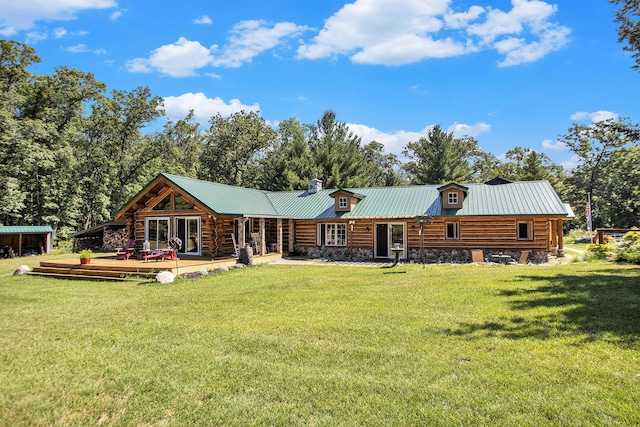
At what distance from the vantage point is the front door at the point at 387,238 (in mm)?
21250

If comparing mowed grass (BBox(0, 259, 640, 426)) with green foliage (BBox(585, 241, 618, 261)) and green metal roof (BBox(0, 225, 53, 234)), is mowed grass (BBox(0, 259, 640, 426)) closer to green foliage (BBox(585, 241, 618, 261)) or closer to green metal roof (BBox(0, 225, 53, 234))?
green foliage (BBox(585, 241, 618, 261))

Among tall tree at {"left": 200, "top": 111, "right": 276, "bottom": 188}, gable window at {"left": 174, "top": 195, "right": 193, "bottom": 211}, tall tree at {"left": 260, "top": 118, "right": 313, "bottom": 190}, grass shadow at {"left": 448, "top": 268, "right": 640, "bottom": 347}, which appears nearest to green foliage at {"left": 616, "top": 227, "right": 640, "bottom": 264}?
grass shadow at {"left": 448, "top": 268, "right": 640, "bottom": 347}

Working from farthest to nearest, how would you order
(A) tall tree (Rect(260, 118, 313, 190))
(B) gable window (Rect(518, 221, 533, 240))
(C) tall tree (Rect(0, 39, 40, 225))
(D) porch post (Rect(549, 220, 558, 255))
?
(A) tall tree (Rect(260, 118, 313, 190))
(C) tall tree (Rect(0, 39, 40, 225))
(D) porch post (Rect(549, 220, 558, 255))
(B) gable window (Rect(518, 221, 533, 240))

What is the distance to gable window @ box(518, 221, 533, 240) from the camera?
62.0 feet

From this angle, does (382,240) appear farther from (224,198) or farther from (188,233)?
(188,233)

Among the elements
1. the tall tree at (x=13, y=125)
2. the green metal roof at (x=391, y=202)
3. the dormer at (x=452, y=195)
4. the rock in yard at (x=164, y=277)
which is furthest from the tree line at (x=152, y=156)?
the rock in yard at (x=164, y=277)

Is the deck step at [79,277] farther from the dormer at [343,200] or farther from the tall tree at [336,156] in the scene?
the tall tree at [336,156]

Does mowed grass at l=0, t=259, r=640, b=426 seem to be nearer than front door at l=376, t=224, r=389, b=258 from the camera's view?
Yes

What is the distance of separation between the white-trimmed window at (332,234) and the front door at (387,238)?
6.40 ft

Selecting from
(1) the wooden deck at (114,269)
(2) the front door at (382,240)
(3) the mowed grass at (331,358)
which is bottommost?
(3) the mowed grass at (331,358)

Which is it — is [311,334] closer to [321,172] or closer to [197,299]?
[197,299]

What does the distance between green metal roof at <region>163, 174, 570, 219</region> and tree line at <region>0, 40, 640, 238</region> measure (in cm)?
1166

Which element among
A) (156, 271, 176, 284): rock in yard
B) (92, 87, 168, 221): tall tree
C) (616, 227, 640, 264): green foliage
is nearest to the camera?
(156, 271, 176, 284): rock in yard

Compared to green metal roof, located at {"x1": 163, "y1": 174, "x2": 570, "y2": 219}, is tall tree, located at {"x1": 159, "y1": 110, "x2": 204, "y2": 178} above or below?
above
